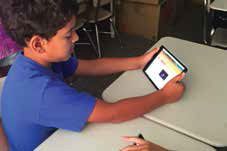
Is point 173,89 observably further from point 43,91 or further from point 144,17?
point 144,17

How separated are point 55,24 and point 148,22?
8.00ft

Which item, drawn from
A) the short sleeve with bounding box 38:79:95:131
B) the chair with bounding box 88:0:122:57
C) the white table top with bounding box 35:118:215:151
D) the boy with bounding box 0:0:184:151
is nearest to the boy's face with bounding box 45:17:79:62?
the boy with bounding box 0:0:184:151

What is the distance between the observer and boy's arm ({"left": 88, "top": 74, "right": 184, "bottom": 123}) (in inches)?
41.3

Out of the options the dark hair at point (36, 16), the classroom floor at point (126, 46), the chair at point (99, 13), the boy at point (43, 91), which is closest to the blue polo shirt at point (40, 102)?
the boy at point (43, 91)

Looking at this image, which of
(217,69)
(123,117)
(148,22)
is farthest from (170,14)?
(123,117)

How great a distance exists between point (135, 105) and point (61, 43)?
32 cm

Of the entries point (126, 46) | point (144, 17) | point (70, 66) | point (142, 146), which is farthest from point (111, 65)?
point (144, 17)

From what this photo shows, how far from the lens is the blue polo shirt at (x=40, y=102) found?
1.01 metres

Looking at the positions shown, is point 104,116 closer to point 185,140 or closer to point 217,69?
point 185,140

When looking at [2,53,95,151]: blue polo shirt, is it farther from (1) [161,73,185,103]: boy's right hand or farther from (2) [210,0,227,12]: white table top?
(2) [210,0,227,12]: white table top

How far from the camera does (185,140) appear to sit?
1.04m

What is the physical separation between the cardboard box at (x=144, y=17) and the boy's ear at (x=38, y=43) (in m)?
2.35

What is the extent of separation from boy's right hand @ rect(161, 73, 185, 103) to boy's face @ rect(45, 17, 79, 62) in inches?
14.7

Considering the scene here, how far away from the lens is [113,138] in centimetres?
104
